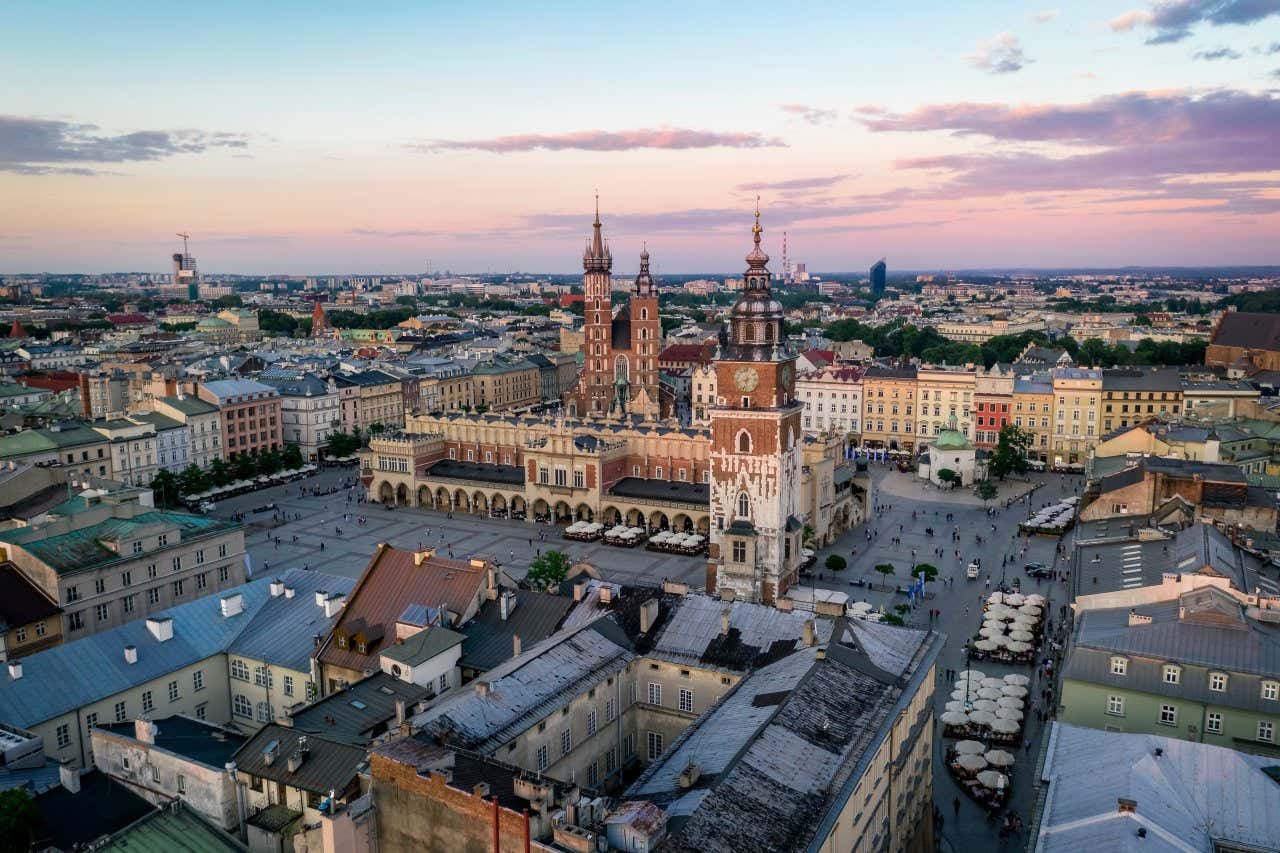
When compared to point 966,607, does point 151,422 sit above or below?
above

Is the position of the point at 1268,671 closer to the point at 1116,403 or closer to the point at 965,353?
the point at 1116,403

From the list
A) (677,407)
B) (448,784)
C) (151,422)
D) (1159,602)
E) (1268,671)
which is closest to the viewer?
(448,784)

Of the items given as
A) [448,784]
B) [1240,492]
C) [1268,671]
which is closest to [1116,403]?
[1240,492]

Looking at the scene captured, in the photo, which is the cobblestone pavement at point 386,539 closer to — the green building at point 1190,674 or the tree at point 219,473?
the tree at point 219,473

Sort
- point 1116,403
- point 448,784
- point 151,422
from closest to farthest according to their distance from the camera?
1. point 448,784
2. point 151,422
3. point 1116,403

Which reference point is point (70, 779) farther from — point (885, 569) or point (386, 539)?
point (885, 569)

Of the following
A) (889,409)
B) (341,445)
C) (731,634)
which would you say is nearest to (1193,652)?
(731,634)

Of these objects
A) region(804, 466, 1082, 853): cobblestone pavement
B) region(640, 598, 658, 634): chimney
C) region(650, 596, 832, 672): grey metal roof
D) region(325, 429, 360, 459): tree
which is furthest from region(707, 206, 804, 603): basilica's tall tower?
region(325, 429, 360, 459): tree
